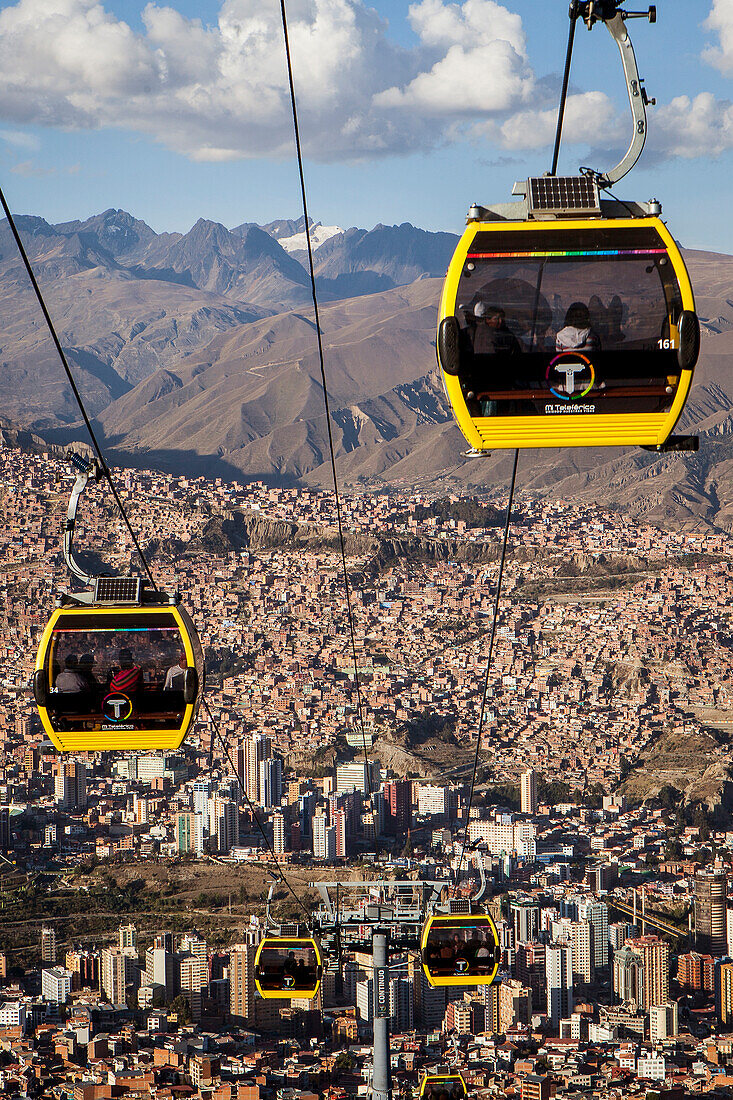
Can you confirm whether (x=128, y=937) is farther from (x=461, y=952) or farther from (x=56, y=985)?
(x=461, y=952)

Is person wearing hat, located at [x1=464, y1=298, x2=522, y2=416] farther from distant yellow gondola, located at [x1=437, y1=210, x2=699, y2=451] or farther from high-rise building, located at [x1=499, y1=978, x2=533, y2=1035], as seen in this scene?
high-rise building, located at [x1=499, y1=978, x2=533, y2=1035]

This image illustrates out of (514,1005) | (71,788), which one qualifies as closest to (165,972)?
(514,1005)

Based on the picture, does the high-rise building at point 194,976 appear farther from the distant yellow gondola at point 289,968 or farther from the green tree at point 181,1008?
the distant yellow gondola at point 289,968

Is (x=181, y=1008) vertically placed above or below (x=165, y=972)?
below

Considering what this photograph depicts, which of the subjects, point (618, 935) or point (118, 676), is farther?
point (618, 935)

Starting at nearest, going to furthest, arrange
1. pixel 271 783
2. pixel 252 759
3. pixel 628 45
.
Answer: pixel 628 45 < pixel 271 783 < pixel 252 759

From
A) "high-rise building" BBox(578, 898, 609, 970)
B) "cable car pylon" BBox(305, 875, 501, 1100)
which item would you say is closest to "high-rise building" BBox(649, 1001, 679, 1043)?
"high-rise building" BBox(578, 898, 609, 970)
